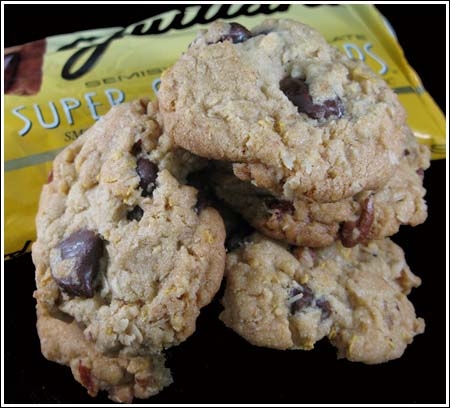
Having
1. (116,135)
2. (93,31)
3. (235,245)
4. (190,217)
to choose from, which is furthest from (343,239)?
(93,31)

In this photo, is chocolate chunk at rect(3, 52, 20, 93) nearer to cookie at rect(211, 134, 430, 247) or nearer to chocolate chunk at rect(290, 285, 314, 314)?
cookie at rect(211, 134, 430, 247)

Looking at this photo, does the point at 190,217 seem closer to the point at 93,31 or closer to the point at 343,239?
the point at 343,239

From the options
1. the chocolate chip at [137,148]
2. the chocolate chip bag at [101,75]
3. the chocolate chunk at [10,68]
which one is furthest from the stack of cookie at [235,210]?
the chocolate chunk at [10,68]

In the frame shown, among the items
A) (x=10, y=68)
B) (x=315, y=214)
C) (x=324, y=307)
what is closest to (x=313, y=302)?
(x=324, y=307)

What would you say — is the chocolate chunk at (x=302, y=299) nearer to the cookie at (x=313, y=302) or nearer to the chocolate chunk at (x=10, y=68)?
the cookie at (x=313, y=302)

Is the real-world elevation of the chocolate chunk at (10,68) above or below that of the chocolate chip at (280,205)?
above

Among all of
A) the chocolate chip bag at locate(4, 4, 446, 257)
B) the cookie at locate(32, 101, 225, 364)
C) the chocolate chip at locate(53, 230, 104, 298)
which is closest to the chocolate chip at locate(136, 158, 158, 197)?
the cookie at locate(32, 101, 225, 364)
